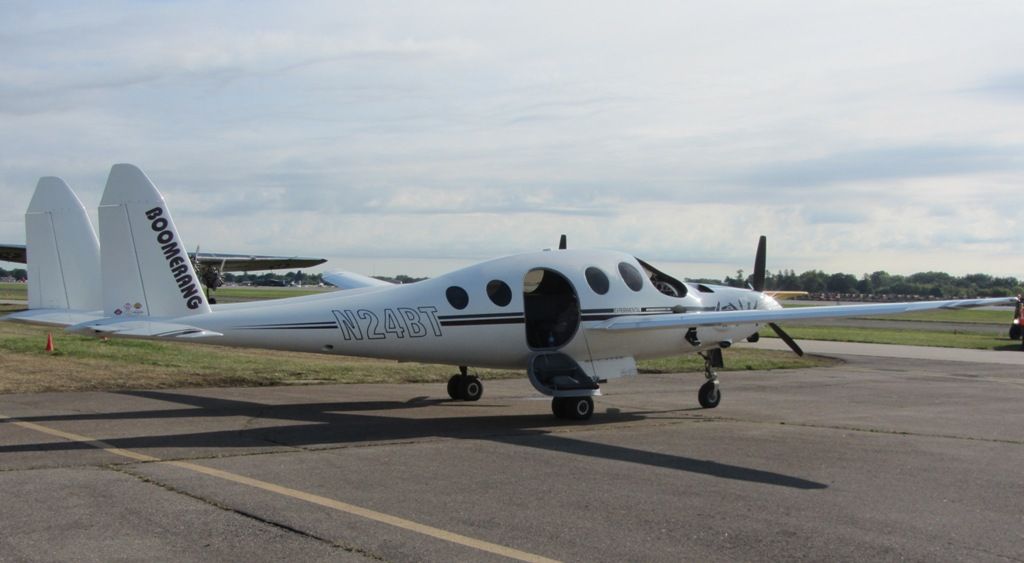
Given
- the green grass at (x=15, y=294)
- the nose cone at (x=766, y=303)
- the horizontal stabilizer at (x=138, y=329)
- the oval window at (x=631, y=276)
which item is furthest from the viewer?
the green grass at (x=15, y=294)

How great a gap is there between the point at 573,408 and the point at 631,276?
2622mm

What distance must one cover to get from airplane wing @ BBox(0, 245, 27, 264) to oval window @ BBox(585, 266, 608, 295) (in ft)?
137

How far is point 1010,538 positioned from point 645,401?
9610mm

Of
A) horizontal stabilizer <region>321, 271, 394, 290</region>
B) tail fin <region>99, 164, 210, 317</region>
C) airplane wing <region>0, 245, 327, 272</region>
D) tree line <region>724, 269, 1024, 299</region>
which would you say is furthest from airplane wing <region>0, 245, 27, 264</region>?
tree line <region>724, 269, 1024, 299</region>

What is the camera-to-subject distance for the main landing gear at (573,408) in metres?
13.6

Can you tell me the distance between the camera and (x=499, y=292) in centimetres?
1397

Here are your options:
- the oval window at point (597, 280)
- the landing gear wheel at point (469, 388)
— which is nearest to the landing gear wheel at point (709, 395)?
the oval window at point (597, 280)

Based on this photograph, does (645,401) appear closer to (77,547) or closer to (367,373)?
(367,373)

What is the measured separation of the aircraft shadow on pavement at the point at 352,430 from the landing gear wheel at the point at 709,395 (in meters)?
1.49

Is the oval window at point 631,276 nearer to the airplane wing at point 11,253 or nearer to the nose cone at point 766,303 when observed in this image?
the nose cone at point 766,303

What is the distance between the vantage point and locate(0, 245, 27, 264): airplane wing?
47688 mm

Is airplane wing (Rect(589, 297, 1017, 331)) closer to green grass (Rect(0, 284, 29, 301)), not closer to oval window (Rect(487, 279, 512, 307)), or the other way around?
oval window (Rect(487, 279, 512, 307))

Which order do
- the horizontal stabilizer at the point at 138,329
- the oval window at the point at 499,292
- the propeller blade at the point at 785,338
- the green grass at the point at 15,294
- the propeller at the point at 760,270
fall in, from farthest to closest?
the green grass at the point at 15,294 < the propeller at the point at 760,270 < the propeller blade at the point at 785,338 < the oval window at the point at 499,292 < the horizontal stabilizer at the point at 138,329

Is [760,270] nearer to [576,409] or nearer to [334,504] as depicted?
[576,409]
